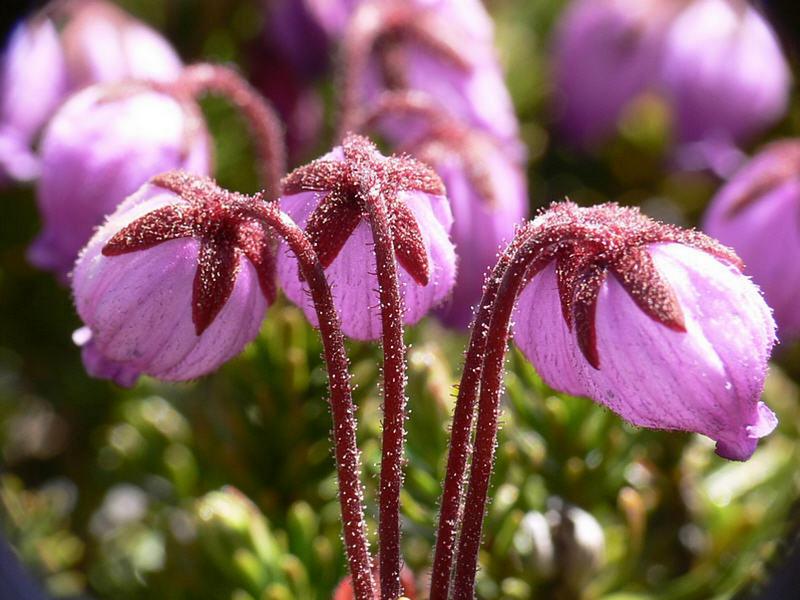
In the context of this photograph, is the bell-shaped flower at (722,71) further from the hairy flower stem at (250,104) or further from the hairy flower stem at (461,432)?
the hairy flower stem at (461,432)

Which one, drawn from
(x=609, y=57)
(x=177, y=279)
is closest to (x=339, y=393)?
(x=177, y=279)

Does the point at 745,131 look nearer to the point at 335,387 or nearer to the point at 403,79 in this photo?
the point at 403,79

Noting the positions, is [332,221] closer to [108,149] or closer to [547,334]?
[547,334]

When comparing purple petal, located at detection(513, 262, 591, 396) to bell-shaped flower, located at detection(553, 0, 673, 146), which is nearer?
purple petal, located at detection(513, 262, 591, 396)

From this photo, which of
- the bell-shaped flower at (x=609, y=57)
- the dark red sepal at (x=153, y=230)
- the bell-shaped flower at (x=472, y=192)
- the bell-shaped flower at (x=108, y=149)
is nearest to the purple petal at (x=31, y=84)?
the bell-shaped flower at (x=108, y=149)

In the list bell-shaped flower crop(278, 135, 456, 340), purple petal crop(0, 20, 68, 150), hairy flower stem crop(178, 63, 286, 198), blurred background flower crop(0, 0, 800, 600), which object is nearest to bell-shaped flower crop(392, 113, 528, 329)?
blurred background flower crop(0, 0, 800, 600)

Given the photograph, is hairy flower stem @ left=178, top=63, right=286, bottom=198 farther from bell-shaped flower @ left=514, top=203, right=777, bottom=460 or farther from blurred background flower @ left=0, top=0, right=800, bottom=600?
bell-shaped flower @ left=514, top=203, right=777, bottom=460
